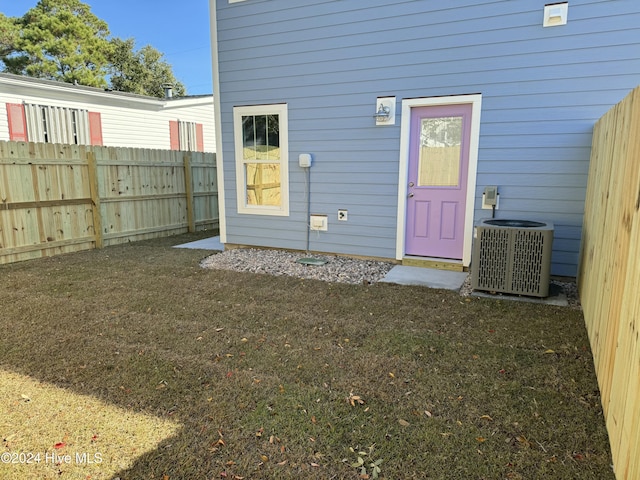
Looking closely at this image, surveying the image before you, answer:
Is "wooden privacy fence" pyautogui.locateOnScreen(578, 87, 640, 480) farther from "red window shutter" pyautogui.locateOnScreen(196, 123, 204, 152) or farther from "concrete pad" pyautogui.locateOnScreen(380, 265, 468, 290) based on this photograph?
"red window shutter" pyautogui.locateOnScreen(196, 123, 204, 152)

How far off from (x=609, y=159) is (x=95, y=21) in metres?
24.9

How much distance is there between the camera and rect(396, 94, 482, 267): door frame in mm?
4734

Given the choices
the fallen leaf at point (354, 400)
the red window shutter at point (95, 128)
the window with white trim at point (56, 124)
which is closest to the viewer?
the fallen leaf at point (354, 400)

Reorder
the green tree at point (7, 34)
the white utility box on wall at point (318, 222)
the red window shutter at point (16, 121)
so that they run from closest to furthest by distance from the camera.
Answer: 1. the white utility box on wall at point (318, 222)
2. the red window shutter at point (16, 121)
3. the green tree at point (7, 34)

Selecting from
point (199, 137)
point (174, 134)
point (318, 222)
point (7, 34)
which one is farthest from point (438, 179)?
point (7, 34)

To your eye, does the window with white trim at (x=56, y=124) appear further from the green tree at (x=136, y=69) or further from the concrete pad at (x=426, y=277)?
the green tree at (x=136, y=69)

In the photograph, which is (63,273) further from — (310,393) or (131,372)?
(310,393)

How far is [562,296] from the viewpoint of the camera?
13.4 ft

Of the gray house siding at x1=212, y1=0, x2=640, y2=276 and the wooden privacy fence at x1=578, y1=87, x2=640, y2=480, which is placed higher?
the gray house siding at x1=212, y1=0, x2=640, y2=276

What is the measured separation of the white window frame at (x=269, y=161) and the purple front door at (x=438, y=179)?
1.85m

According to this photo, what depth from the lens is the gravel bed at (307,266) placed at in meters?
4.79

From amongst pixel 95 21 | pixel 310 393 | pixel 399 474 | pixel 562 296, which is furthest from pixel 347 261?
pixel 95 21

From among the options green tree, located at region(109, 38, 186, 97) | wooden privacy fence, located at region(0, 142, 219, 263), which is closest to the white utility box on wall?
wooden privacy fence, located at region(0, 142, 219, 263)

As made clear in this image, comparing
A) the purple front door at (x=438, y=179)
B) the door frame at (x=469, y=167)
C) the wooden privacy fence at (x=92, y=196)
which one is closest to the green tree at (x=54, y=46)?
the wooden privacy fence at (x=92, y=196)
